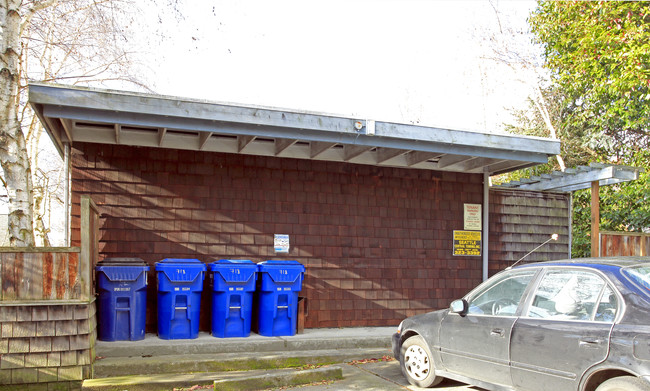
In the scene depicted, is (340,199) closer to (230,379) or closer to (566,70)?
(230,379)

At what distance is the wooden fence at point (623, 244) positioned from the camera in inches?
390

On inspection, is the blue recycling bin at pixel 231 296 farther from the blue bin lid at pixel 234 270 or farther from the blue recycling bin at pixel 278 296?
the blue recycling bin at pixel 278 296

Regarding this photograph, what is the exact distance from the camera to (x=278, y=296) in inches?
297

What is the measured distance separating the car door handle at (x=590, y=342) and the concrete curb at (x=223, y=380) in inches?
119

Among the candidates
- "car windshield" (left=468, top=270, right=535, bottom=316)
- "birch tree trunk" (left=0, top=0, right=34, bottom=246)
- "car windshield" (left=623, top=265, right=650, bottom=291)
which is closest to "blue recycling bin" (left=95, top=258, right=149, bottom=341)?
"birch tree trunk" (left=0, top=0, right=34, bottom=246)

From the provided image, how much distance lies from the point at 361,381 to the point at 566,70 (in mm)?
12215

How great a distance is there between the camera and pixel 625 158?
15.8 m

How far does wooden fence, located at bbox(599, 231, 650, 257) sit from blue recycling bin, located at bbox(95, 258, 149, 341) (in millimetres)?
8067

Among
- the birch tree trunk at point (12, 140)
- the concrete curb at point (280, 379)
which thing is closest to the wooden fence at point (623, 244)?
the concrete curb at point (280, 379)

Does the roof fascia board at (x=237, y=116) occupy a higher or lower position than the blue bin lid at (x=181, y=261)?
higher

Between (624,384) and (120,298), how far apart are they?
561 centimetres

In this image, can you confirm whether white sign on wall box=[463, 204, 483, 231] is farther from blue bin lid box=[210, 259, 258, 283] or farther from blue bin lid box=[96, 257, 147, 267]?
blue bin lid box=[96, 257, 147, 267]

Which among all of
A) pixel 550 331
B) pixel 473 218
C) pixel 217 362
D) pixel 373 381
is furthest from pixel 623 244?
pixel 217 362

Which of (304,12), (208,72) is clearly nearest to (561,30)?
(304,12)
